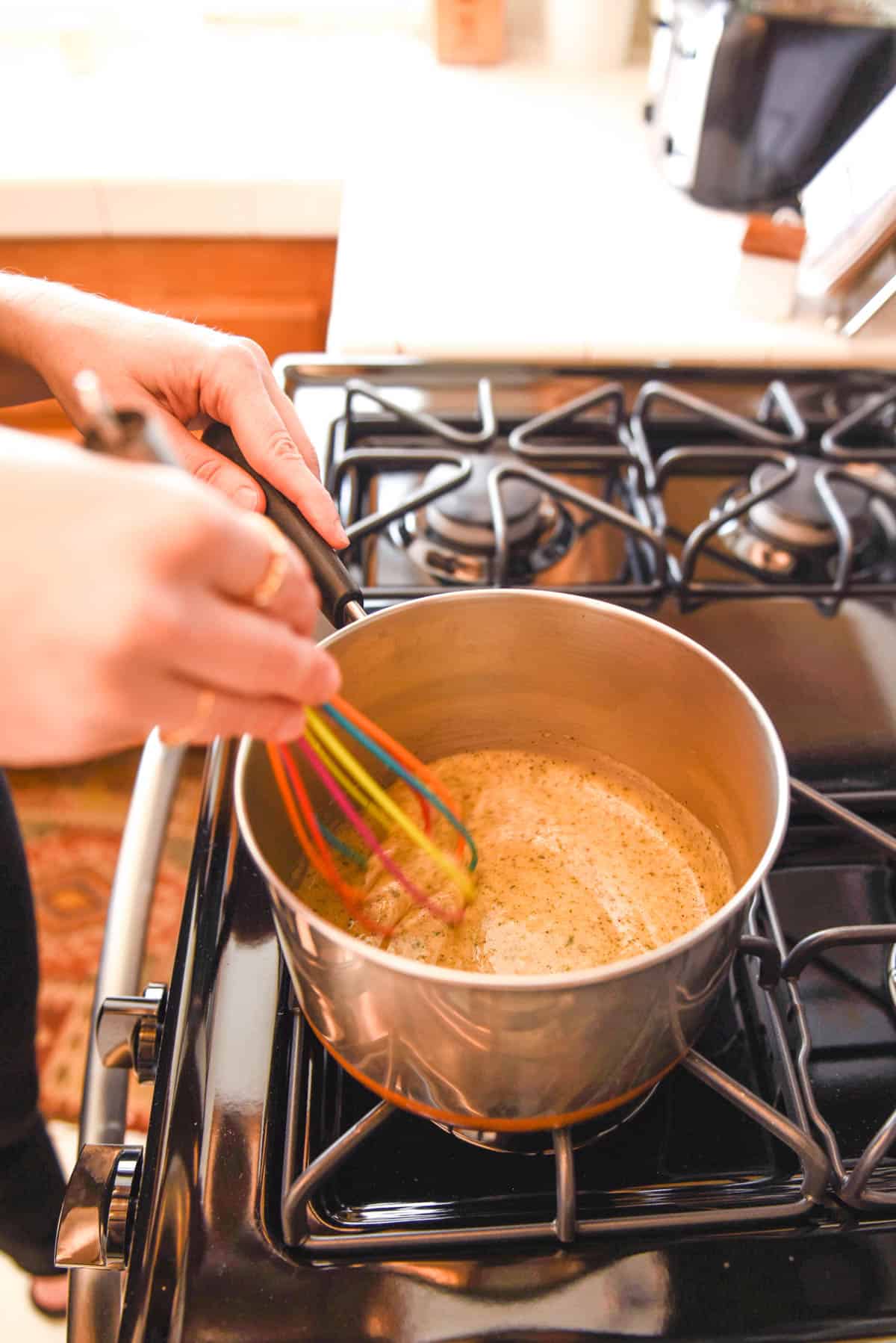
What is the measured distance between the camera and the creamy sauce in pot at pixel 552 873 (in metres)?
0.49

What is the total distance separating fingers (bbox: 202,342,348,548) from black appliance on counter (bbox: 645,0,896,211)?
2.21ft

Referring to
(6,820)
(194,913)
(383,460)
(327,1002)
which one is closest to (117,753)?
(6,820)

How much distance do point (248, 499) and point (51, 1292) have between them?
998 millimetres

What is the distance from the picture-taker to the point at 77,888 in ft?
4.61

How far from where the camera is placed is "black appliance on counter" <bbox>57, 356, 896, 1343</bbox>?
0.39 meters

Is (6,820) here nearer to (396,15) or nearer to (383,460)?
(383,460)

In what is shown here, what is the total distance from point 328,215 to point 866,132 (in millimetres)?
570

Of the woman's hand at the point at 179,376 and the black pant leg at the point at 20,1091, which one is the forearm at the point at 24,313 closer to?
the woman's hand at the point at 179,376

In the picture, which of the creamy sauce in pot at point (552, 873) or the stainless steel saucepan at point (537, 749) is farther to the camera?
the creamy sauce in pot at point (552, 873)

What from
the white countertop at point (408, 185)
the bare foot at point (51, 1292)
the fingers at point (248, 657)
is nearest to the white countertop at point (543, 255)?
the white countertop at point (408, 185)

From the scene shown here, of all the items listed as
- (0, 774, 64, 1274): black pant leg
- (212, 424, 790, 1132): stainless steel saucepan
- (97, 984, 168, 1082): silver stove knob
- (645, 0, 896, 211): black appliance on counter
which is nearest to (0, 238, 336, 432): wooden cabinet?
(645, 0, 896, 211): black appliance on counter

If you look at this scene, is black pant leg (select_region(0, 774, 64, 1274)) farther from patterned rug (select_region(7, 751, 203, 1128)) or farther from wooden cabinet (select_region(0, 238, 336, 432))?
wooden cabinet (select_region(0, 238, 336, 432))

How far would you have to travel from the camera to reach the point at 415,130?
1.17 meters

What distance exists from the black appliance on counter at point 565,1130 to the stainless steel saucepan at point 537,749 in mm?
40
